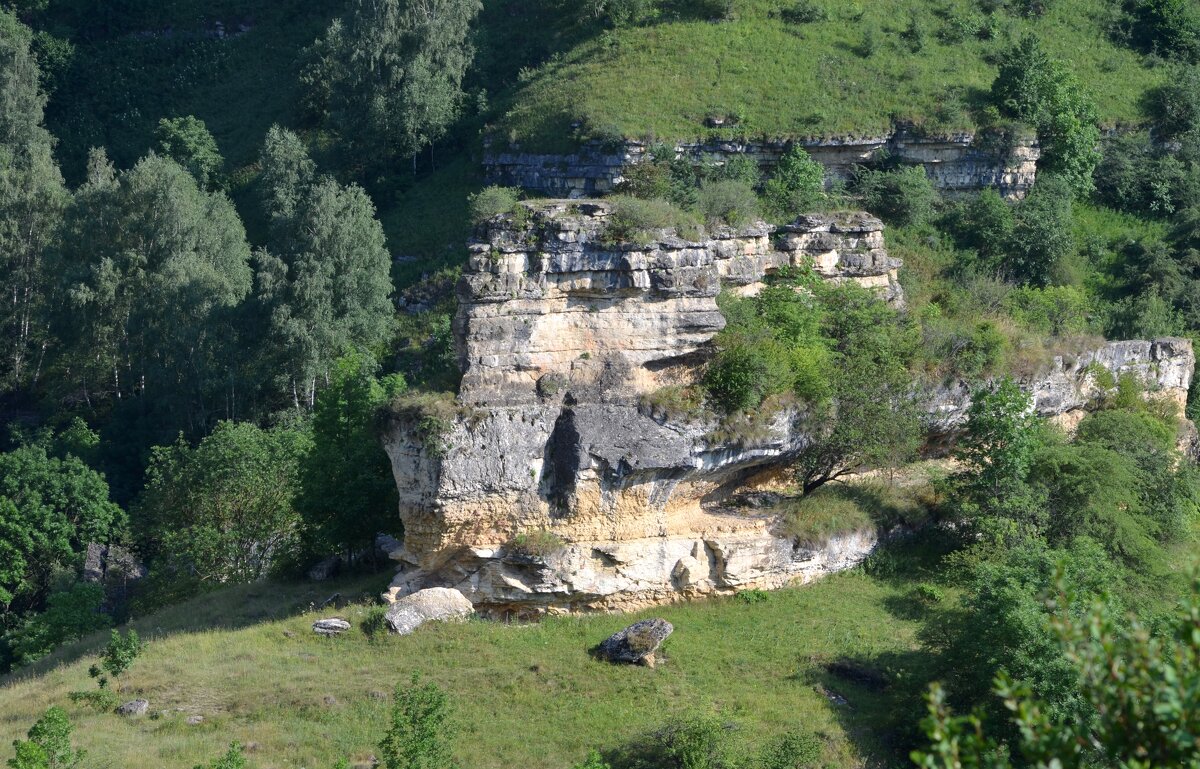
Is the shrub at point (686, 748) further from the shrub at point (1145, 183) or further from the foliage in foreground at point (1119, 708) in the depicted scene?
the shrub at point (1145, 183)

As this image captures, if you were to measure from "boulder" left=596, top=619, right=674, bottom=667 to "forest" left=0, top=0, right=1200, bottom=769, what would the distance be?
0.82 metres

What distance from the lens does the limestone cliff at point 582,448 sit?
84.0ft

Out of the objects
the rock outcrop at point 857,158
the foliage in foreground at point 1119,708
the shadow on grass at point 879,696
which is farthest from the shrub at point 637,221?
the foliage in foreground at point 1119,708

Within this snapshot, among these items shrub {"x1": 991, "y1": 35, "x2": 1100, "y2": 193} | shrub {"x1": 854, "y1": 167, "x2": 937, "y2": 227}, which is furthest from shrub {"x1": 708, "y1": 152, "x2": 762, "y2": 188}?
shrub {"x1": 991, "y1": 35, "x2": 1100, "y2": 193}

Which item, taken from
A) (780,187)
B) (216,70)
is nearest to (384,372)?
(780,187)

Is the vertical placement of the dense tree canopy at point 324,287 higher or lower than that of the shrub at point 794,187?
lower

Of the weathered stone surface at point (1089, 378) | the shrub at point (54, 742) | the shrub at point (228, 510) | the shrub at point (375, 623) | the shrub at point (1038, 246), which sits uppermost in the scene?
the shrub at point (1038, 246)

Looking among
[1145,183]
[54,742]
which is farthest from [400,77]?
[54,742]

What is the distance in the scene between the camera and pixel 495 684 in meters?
23.9

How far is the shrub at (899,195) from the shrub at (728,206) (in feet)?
37.0

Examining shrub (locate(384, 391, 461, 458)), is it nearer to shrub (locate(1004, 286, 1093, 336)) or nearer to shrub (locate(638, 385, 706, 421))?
shrub (locate(638, 385, 706, 421))

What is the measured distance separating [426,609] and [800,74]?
30.5 meters

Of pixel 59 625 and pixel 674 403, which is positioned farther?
pixel 59 625

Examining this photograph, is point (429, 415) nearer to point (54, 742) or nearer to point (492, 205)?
point (492, 205)
